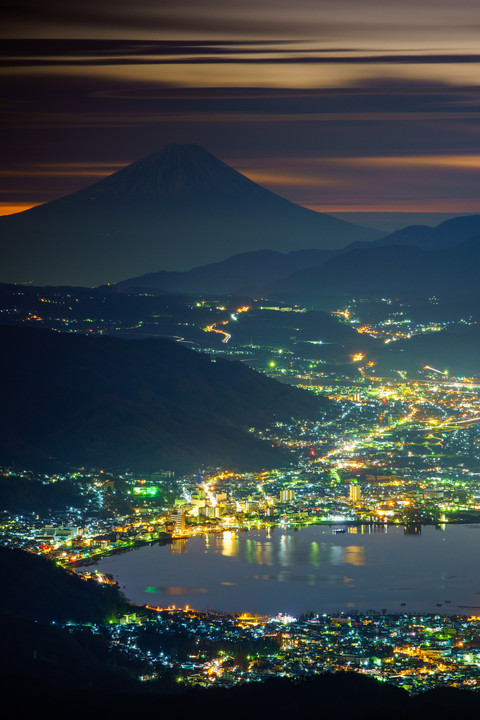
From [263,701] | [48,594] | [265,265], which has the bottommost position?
[263,701]

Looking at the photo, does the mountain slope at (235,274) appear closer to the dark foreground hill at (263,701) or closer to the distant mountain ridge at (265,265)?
the distant mountain ridge at (265,265)

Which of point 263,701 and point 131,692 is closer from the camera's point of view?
point 263,701

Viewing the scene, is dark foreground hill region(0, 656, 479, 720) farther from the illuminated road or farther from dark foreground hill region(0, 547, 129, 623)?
the illuminated road

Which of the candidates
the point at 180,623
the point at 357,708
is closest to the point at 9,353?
the point at 180,623

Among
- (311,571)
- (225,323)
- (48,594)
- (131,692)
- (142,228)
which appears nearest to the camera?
(131,692)

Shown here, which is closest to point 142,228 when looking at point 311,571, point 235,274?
point 235,274

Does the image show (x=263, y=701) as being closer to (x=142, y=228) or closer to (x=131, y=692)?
(x=131, y=692)

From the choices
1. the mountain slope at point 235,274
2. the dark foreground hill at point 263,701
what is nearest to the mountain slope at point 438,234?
the mountain slope at point 235,274
